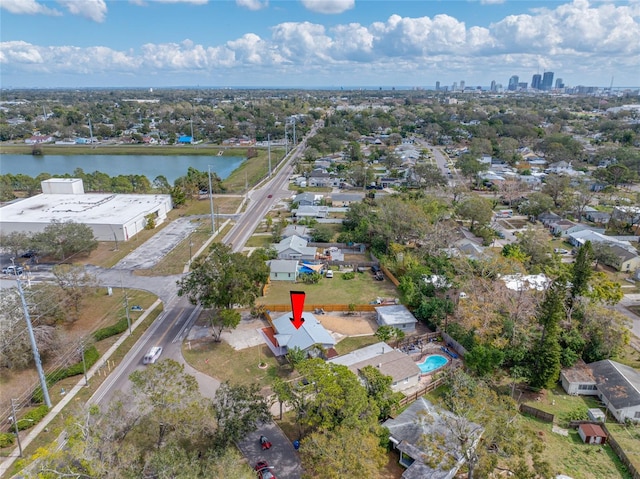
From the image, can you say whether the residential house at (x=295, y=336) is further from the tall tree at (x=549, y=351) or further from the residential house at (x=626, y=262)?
the residential house at (x=626, y=262)

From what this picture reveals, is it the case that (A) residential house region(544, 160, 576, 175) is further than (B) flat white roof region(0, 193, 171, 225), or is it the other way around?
(A) residential house region(544, 160, 576, 175)

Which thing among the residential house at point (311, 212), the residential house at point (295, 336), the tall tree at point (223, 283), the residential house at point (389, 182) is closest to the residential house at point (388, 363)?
the residential house at point (295, 336)

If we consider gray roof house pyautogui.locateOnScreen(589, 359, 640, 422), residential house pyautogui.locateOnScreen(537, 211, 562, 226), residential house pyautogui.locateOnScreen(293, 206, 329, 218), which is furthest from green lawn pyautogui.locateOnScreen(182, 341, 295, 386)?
residential house pyautogui.locateOnScreen(537, 211, 562, 226)

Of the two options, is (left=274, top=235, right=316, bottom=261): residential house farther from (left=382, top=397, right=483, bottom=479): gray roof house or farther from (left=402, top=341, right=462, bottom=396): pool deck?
(left=382, top=397, right=483, bottom=479): gray roof house

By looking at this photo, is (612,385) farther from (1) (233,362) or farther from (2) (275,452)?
(1) (233,362)

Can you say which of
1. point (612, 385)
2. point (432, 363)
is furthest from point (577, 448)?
point (432, 363)

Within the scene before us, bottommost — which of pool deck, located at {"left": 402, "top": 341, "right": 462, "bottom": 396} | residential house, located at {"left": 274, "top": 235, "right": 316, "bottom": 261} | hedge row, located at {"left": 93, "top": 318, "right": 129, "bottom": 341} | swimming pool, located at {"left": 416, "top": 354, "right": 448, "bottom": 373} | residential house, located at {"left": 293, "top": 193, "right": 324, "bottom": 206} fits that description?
swimming pool, located at {"left": 416, "top": 354, "right": 448, "bottom": 373}

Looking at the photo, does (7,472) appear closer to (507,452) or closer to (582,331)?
(507,452)
